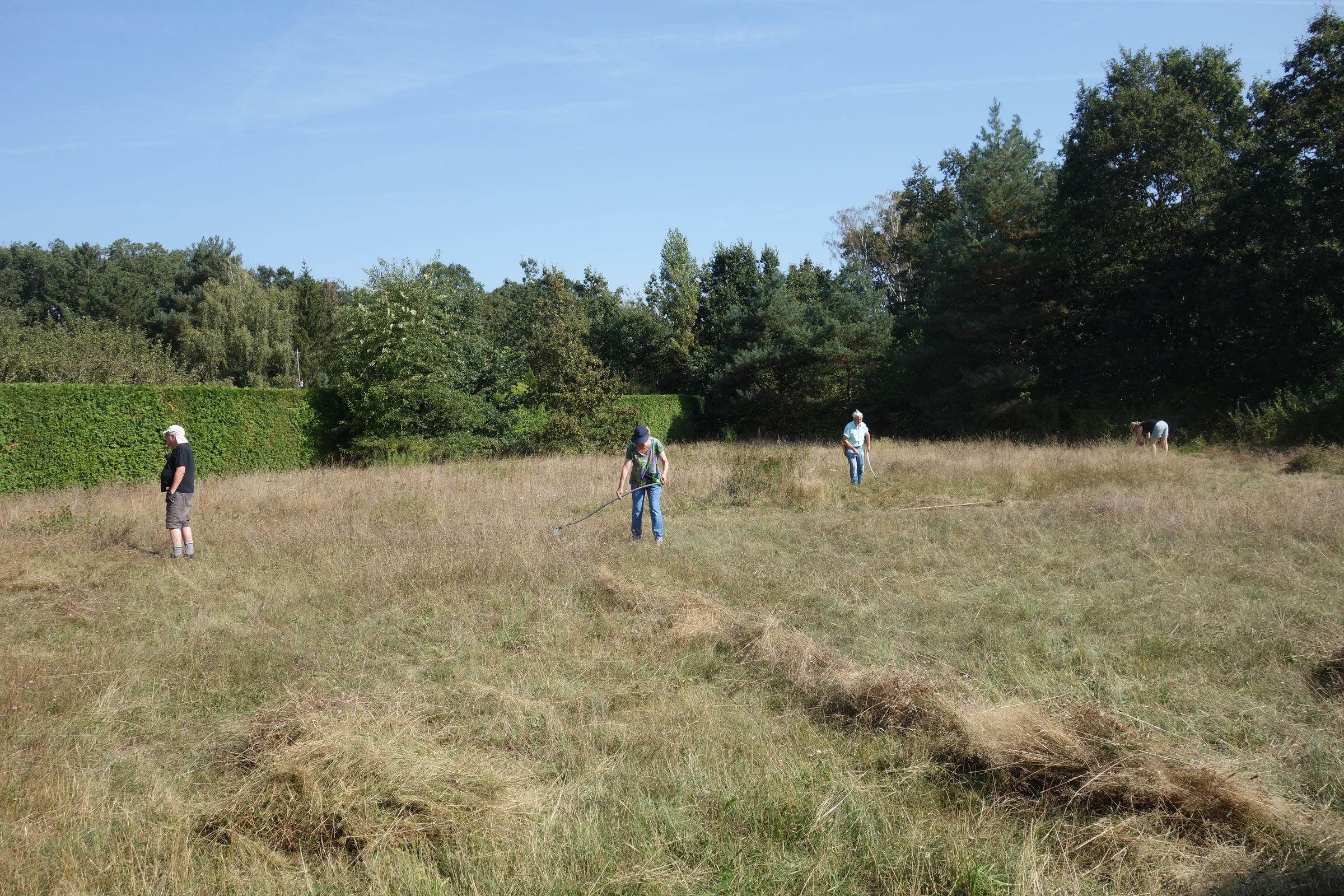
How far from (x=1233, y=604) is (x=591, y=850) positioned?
568 cm

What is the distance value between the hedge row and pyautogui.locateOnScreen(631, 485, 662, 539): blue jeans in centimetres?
1168

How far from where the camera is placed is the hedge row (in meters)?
14.7

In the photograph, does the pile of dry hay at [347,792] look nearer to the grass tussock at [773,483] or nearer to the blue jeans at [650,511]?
the blue jeans at [650,511]

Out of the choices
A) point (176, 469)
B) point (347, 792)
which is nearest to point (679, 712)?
point (347, 792)

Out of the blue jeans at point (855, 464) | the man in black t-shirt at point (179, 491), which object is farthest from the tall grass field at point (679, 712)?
the blue jeans at point (855, 464)

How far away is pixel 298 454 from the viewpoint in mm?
19797

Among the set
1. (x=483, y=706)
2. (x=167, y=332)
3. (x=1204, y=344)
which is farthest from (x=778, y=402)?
(x=167, y=332)

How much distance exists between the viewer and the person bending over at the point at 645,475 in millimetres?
9977

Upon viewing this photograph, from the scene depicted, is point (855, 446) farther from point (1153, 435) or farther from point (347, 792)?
point (347, 792)

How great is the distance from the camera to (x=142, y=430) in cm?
1644

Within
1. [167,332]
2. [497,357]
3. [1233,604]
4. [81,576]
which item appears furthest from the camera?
[167,332]

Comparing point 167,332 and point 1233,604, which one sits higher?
point 167,332

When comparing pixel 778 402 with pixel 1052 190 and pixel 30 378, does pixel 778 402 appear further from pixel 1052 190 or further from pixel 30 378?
pixel 30 378

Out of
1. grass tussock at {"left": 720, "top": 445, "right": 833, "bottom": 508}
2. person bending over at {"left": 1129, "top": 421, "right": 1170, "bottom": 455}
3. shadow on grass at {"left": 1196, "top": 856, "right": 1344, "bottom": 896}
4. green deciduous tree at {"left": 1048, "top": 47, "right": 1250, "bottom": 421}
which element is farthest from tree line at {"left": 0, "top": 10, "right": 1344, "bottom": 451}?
shadow on grass at {"left": 1196, "top": 856, "right": 1344, "bottom": 896}
